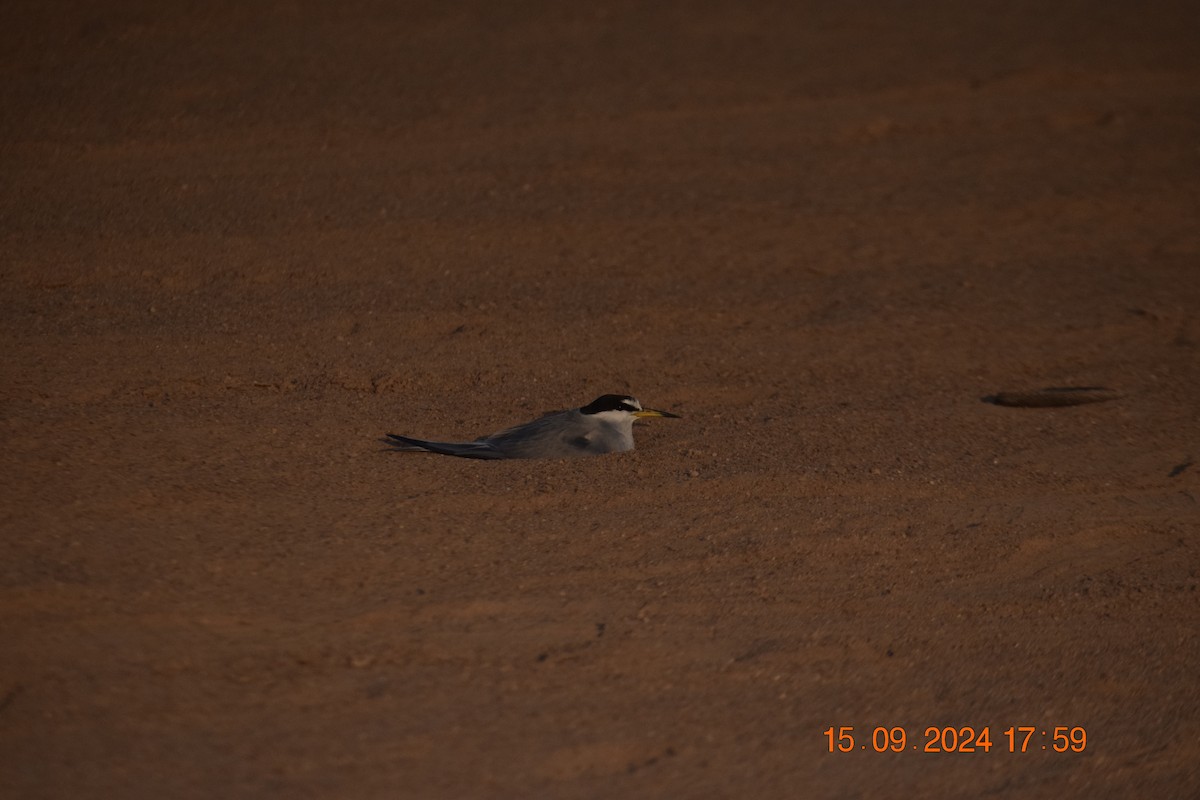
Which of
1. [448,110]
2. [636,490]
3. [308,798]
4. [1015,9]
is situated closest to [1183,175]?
[1015,9]

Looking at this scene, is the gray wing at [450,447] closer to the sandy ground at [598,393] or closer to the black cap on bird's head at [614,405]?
the sandy ground at [598,393]

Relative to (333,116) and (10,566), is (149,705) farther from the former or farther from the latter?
(333,116)

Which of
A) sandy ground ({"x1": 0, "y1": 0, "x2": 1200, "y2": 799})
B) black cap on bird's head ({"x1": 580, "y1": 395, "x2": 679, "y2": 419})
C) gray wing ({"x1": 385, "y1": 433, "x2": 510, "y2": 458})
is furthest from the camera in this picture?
black cap on bird's head ({"x1": 580, "y1": 395, "x2": 679, "y2": 419})

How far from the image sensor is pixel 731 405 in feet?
19.7

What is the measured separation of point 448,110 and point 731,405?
13.1ft

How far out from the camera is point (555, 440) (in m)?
5.16

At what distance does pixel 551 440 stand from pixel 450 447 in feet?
A: 1.43

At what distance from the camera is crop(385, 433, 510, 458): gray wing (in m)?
5.07
